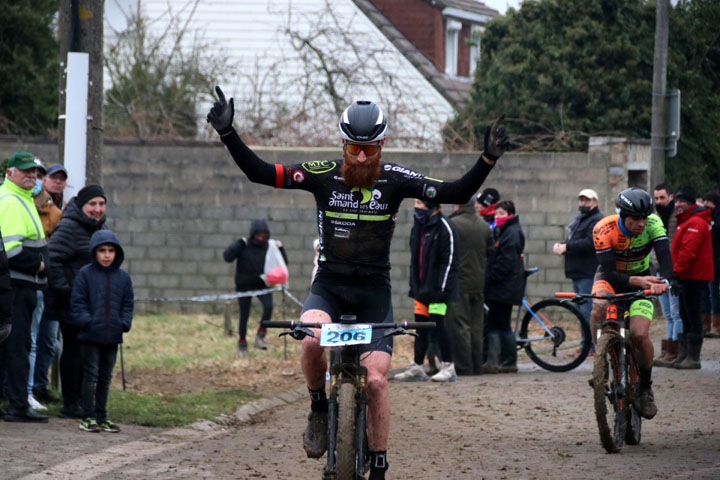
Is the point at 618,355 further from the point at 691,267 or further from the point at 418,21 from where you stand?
the point at 418,21

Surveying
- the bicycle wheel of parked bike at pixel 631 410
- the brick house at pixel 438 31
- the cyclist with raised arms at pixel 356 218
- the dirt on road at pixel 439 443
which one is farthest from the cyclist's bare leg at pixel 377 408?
the brick house at pixel 438 31

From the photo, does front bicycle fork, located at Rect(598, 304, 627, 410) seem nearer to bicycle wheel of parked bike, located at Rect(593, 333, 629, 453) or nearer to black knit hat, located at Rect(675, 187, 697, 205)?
bicycle wheel of parked bike, located at Rect(593, 333, 629, 453)

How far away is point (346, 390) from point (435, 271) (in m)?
6.07

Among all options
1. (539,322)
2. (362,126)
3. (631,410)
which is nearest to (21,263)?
(362,126)

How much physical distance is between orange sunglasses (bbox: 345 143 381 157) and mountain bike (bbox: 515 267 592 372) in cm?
752

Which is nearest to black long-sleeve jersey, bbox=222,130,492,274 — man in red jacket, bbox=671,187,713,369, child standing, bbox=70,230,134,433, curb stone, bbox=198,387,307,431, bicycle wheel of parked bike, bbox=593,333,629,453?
bicycle wheel of parked bike, bbox=593,333,629,453

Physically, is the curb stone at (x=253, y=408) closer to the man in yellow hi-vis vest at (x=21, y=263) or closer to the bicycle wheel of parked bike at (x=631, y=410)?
the man in yellow hi-vis vest at (x=21, y=263)

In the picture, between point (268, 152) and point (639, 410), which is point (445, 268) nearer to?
point (639, 410)

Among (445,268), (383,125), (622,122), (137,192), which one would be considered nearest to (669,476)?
(383,125)

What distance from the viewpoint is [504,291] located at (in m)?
13.6

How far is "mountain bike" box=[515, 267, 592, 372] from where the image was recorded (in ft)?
45.2

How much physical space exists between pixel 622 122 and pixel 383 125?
19.6 m

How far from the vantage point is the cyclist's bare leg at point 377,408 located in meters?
6.60

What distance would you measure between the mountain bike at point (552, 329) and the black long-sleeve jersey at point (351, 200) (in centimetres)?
731
